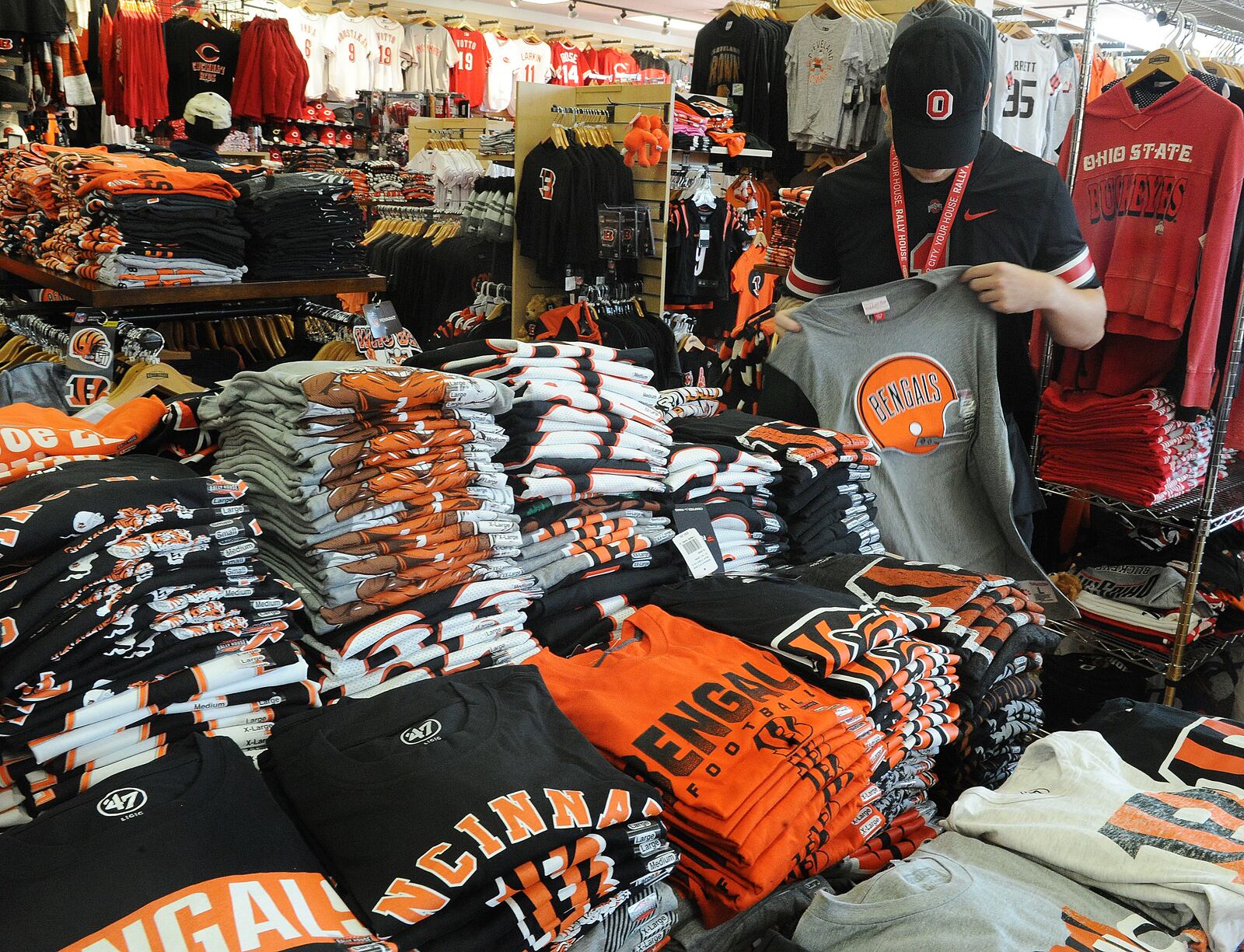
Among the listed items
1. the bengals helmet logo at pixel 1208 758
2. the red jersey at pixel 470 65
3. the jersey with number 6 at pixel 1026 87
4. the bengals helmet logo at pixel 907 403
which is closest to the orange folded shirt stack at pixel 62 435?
the bengals helmet logo at pixel 907 403

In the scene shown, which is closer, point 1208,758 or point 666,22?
→ point 1208,758

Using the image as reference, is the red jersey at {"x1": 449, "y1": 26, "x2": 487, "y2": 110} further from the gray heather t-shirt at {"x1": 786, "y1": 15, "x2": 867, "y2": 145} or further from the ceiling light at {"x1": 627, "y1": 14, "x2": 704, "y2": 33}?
the gray heather t-shirt at {"x1": 786, "y1": 15, "x2": 867, "y2": 145}

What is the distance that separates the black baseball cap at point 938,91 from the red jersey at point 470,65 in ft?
26.8

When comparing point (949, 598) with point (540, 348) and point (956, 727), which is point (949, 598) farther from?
point (540, 348)

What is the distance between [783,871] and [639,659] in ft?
1.14

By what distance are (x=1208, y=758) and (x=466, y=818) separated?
98 cm

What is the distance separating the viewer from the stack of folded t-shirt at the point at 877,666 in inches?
51.2

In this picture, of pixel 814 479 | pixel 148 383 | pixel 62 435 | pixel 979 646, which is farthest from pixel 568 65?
pixel 979 646

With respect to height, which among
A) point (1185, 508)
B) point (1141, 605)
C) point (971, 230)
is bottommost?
Result: point (1141, 605)

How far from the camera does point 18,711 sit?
0.99 meters

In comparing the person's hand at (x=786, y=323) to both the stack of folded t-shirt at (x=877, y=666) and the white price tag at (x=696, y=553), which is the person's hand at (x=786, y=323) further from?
the stack of folded t-shirt at (x=877, y=666)

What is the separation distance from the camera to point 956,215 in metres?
2.23

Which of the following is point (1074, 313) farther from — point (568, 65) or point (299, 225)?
point (568, 65)

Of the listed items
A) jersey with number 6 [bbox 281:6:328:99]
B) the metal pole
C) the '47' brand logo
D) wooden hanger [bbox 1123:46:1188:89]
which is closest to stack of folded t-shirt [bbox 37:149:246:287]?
the '47' brand logo
